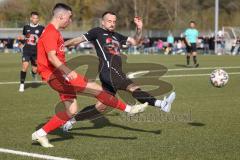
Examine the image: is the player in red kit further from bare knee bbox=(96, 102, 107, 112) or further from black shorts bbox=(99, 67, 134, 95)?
bare knee bbox=(96, 102, 107, 112)

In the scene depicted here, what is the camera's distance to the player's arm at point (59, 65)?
723cm

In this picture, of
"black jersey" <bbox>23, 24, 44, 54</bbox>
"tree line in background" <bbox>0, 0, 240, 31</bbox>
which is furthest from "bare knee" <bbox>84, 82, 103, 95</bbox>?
"tree line in background" <bbox>0, 0, 240, 31</bbox>

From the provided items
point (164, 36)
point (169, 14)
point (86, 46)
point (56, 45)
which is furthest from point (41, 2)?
point (56, 45)

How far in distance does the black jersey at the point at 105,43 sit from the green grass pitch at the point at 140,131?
122 centimetres

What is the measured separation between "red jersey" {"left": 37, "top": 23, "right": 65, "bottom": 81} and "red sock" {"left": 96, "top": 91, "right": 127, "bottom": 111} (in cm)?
99

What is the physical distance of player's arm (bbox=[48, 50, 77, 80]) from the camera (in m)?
7.23

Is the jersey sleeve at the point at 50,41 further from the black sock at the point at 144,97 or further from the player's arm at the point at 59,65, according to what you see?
the black sock at the point at 144,97

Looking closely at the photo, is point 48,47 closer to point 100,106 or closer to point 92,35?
point 92,35

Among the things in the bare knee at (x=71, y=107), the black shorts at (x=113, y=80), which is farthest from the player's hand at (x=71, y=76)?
the black shorts at (x=113, y=80)

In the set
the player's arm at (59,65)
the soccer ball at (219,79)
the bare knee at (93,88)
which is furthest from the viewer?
the soccer ball at (219,79)

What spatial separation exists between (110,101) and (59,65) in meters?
1.29

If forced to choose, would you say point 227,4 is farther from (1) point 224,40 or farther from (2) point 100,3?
(1) point 224,40

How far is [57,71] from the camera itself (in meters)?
7.51

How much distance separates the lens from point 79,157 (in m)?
6.77
